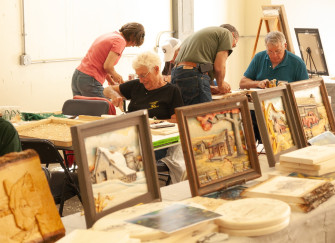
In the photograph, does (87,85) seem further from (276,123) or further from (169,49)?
(276,123)

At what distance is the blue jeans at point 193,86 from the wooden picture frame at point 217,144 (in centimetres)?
259

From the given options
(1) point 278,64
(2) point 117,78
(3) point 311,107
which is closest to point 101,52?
(2) point 117,78

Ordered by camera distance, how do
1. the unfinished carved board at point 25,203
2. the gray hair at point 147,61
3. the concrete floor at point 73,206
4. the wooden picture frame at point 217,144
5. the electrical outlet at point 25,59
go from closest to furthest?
the unfinished carved board at point 25,203 < the wooden picture frame at point 217,144 < the gray hair at point 147,61 < the concrete floor at point 73,206 < the electrical outlet at point 25,59

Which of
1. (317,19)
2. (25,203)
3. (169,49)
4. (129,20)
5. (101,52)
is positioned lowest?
(25,203)

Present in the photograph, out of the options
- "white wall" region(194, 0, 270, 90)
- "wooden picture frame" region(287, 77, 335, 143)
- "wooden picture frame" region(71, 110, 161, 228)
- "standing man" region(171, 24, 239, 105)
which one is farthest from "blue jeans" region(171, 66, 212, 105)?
"white wall" region(194, 0, 270, 90)

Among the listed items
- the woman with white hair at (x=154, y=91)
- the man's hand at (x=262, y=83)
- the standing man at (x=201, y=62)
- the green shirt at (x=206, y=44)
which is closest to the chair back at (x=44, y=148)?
the woman with white hair at (x=154, y=91)

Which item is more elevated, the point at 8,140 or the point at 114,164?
the point at 8,140

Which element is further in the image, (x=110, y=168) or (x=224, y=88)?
(x=224, y=88)

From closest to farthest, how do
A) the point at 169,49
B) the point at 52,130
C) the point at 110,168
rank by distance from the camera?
1. the point at 110,168
2. the point at 52,130
3. the point at 169,49

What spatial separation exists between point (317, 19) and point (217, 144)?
26.8 feet

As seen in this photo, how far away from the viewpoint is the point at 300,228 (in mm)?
1813

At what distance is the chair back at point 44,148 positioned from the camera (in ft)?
11.5

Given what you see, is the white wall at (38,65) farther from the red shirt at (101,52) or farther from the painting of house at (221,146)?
the painting of house at (221,146)

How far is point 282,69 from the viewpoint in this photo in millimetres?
5113
